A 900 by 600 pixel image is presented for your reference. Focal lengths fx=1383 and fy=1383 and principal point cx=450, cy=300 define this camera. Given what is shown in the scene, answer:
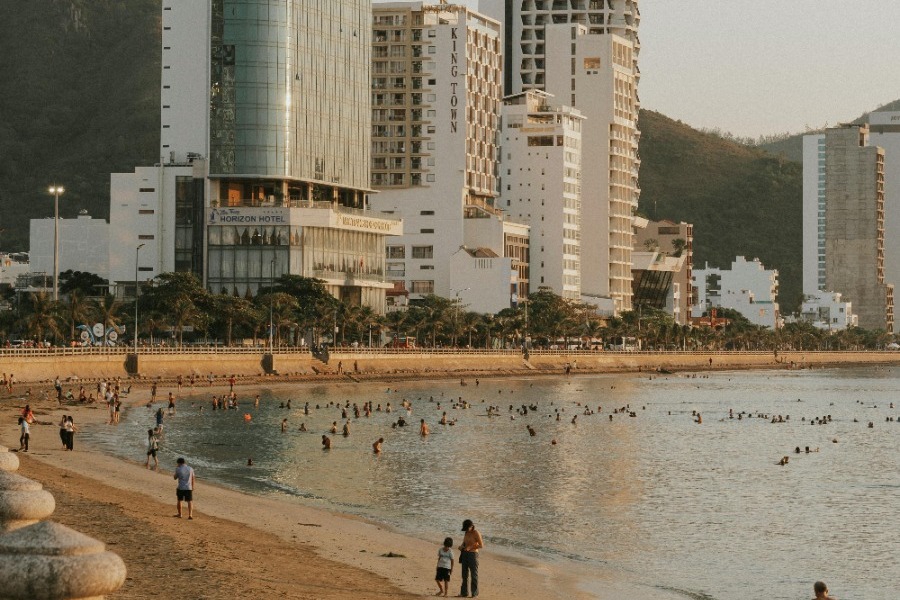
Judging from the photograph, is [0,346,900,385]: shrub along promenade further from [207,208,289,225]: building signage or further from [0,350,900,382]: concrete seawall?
[207,208,289,225]: building signage

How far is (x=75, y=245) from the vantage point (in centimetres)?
19338

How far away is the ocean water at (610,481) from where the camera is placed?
41.9 meters

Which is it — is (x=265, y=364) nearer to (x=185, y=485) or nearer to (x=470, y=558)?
(x=185, y=485)

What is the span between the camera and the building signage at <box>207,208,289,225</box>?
17000 centimetres

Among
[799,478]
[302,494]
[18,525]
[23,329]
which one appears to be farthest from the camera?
[23,329]

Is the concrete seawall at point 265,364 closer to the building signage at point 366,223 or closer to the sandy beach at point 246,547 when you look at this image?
the building signage at point 366,223

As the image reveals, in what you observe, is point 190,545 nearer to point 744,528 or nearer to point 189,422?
point 744,528

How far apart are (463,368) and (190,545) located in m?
138

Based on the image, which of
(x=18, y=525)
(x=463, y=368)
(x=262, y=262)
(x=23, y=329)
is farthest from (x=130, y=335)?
(x=18, y=525)

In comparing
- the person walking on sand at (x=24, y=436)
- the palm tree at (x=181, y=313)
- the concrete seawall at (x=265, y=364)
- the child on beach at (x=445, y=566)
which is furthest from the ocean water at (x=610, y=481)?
the palm tree at (x=181, y=313)

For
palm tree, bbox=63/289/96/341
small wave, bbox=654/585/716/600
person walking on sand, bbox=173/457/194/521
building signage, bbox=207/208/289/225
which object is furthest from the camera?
building signage, bbox=207/208/289/225

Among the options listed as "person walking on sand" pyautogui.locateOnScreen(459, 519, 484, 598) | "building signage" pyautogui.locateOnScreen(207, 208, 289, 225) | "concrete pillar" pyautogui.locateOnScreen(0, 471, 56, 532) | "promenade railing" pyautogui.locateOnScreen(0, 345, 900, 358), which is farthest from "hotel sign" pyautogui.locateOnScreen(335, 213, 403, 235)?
"concrete pillar" pyautogui.locateOnScreen(0, 471, 56, 532)

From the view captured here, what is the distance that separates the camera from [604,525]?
5031 centimetres

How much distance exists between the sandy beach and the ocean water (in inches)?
94.8
